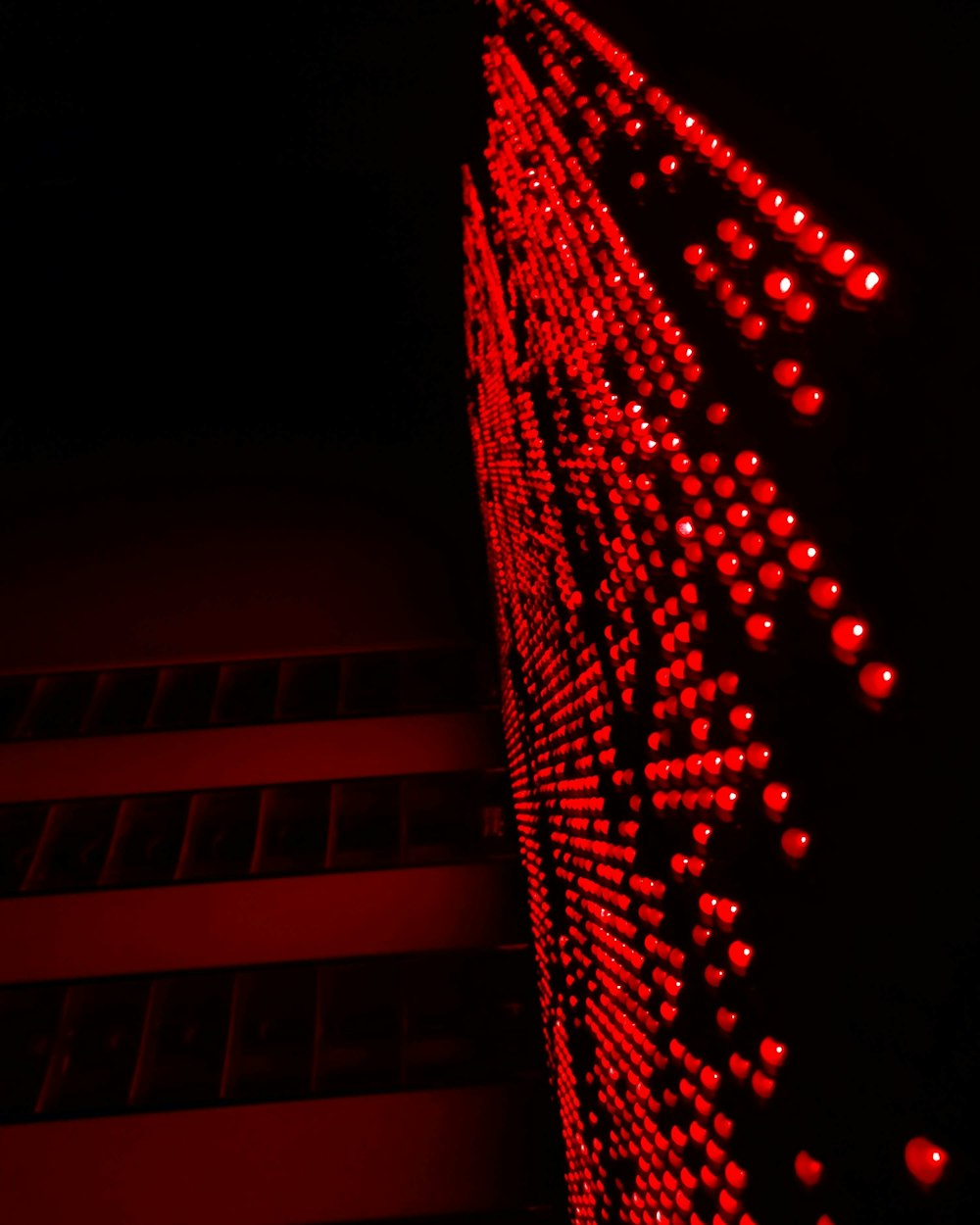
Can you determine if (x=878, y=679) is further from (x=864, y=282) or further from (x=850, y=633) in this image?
(x=864, y=282)

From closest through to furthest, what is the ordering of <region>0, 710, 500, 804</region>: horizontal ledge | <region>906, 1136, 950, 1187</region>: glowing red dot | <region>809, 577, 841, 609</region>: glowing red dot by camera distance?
<region>906, 1136, 950, 1187</region>: glowing red dot
<region>809, 577, 841, 609</region>: glowing red dot
<region>0, 710, 500, 804</region>: horizontal ledge

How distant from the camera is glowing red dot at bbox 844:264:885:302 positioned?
3.08 feet

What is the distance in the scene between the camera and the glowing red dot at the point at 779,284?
3.68 ft

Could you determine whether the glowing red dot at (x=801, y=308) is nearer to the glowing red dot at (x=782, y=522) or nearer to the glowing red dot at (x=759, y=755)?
the glowing red dot at (x=782, y=522)

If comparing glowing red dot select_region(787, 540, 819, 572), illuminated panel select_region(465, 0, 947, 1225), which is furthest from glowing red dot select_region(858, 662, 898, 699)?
glowing red dot select_region(787, 540, 819, 572)

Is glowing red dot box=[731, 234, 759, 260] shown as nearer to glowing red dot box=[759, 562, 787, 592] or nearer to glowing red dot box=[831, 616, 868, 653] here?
glowing red dot box=[759, 562, 787, 592]

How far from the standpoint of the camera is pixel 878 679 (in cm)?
90

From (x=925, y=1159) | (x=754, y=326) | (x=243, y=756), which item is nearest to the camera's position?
(x=925, y=1159)

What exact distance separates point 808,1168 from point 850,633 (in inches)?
25.9

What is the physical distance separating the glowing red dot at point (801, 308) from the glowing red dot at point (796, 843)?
1.83ft

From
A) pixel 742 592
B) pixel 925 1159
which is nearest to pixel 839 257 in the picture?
pixel 742 592

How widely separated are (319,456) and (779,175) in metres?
7.32

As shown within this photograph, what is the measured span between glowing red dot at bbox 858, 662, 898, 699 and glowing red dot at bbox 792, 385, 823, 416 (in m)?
0.30

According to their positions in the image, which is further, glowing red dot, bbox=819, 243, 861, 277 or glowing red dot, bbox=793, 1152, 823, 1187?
glowing red dot, bbox=793, 1152, 823, 1187
